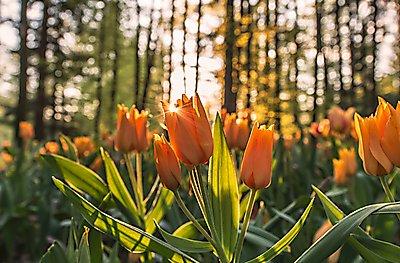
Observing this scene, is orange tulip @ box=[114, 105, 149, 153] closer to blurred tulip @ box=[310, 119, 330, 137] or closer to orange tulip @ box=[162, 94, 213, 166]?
orange tulip @ box=[162, 94, 213, 166]

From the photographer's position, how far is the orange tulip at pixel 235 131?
171 centimetres

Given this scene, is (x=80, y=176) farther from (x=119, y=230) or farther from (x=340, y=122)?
(x=340, y=122)

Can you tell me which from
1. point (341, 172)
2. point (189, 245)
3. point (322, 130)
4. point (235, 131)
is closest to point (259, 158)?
point (189, 245)

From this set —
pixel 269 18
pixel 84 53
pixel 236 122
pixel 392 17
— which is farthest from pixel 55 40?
pixel 236 122

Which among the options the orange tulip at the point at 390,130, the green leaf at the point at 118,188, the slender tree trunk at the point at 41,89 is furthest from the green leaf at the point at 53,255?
the slender tree trunk at the point at 41,89

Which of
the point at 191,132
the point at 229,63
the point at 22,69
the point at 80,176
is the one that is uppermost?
the point at 229,63

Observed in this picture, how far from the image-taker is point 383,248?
0.86 metres

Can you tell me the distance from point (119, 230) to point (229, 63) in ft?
32.2

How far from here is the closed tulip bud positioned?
90 cm

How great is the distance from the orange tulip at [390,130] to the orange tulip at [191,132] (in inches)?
10.1

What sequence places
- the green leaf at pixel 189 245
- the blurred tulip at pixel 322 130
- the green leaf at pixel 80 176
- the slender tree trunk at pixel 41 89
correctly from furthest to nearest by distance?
the slender tree trunk at pixel 41 89 → the blurred tulip at pixel 322 130 → the green leaf at pixel 80 176 → the green leaf at pixel 189 245

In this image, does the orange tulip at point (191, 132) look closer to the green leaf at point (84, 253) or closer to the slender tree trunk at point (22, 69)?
the green leaf at point (84, 253)

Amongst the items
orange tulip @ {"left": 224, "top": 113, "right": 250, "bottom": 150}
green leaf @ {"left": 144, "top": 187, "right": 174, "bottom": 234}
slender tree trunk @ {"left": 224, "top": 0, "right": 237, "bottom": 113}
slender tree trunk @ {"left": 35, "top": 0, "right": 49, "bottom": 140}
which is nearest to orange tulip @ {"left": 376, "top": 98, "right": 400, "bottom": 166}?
green leaf @ {"left": 144, "top": 187, "right": 174, "bottom": 234}

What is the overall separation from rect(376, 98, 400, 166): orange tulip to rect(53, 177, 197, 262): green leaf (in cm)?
34
